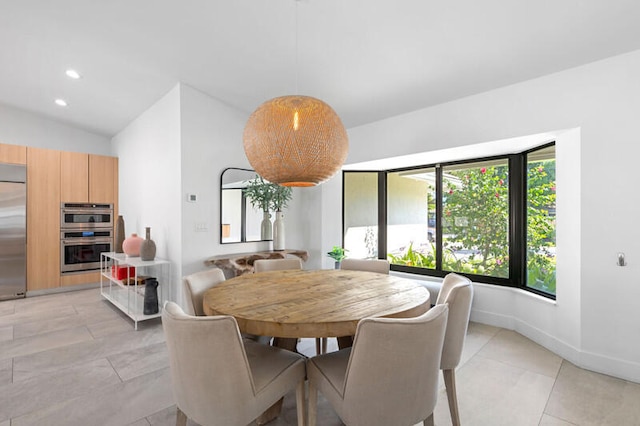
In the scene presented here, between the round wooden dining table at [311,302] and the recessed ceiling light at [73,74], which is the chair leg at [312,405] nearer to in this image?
the round wooden dining table at [311,302]

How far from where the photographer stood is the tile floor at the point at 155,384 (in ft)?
6.22

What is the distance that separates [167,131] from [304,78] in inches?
76.2

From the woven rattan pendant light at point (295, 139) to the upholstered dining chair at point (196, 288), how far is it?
898 millimetres

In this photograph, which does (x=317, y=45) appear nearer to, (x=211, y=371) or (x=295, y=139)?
(x=295, y=139)

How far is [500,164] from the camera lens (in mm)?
3619

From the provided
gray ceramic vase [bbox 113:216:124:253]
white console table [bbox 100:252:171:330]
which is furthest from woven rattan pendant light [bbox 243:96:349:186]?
gray ceramic vase [bbox 113:216:124:253]

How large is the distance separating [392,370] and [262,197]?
314cm

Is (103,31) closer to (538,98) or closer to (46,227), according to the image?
(46,227)

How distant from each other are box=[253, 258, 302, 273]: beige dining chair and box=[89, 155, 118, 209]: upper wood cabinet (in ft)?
13.0

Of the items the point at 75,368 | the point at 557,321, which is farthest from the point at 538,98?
the point at 75,368

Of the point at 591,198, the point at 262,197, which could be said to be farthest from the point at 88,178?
the point at 591,198

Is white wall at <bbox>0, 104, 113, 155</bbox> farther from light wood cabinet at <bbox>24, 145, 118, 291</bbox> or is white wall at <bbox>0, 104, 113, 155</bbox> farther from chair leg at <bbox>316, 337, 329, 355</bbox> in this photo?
chair leg at <bbox>316, 337, 329, 355</bbox>

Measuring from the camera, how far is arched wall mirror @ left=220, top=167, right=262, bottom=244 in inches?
156

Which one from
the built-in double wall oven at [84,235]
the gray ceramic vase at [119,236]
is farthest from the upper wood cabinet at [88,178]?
the gray ceramic vase at [119,236]
